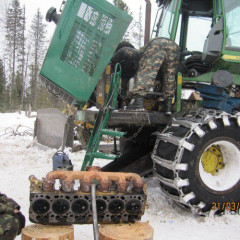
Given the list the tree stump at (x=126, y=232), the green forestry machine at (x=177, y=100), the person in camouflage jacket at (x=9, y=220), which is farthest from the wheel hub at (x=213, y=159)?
the person in camouflage jacket at (x=9, y=220)

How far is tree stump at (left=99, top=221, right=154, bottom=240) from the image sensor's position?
2.00m

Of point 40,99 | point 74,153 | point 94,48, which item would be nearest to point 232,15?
point 94,48

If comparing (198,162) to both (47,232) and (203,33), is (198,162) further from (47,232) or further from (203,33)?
(203,33)

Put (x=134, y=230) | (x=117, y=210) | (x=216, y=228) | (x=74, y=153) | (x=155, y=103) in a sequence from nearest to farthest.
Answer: (x=134, y=230) < (x=117, y=210) < (x=216, y=228) < (x=155, y=103) < (x=74, y=153)

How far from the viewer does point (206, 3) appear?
194 inches

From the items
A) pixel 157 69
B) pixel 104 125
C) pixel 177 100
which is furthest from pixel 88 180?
pixel 177 100

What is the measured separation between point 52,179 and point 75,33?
2143 mm

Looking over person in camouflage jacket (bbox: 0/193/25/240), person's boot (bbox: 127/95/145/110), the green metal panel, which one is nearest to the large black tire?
person's boot (bbox: 127/95/145/110)

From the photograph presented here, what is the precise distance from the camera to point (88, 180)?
225 cm

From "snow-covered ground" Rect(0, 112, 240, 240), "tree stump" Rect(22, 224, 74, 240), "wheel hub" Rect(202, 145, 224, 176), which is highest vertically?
"wheel hub" Rect(202, 145, 224, 176)

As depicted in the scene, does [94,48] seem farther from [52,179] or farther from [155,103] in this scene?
[52,179]

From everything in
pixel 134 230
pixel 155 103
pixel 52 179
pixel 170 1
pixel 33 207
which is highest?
pixel 170 1

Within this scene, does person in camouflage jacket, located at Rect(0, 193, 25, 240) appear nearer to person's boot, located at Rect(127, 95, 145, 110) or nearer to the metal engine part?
the metal engine part
